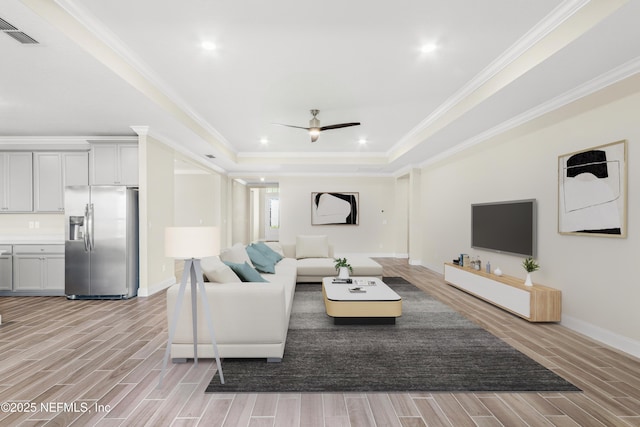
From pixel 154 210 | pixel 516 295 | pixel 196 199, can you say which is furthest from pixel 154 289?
pixel 516 295

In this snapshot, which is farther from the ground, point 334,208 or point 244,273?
point 334,208

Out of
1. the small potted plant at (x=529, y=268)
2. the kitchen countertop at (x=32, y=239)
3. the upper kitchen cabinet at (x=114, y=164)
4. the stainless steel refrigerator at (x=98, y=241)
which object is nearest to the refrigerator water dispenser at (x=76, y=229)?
the stainless steel refrigerator at (x=98, y=241)

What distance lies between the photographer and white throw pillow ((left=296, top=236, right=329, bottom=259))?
20.2 ft

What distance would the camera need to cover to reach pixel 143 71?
3312 millimetres

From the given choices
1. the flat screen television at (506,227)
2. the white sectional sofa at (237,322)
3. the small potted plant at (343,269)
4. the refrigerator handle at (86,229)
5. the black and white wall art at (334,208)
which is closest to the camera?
the white sectional sofa at (237,322)

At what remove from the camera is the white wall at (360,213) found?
30.3 feet

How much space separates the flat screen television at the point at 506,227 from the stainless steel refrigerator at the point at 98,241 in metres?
5.59

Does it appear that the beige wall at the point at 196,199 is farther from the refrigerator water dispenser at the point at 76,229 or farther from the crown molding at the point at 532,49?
the crown molding at the point at 532,49

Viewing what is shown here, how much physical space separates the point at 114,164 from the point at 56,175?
1.13m

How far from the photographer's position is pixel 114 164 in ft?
15.9

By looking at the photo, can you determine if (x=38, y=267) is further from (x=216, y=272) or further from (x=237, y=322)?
(x=237, y=322)

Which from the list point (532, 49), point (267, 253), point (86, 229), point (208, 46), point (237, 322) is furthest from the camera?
point (267, 253)

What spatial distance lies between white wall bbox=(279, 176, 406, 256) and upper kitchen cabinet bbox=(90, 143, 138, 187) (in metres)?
4.72

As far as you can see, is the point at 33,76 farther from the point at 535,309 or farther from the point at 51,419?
the point at 535,309
